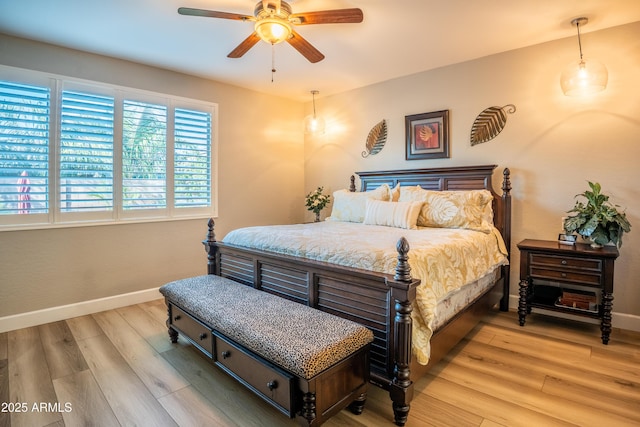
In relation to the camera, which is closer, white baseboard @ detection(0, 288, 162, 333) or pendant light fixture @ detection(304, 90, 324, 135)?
white baseboard @ detection(0, 288, 162, 333)

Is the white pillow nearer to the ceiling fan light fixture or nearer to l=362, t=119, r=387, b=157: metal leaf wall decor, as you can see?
l=362, t=119, r=387, b=157: metal leaf wall decor

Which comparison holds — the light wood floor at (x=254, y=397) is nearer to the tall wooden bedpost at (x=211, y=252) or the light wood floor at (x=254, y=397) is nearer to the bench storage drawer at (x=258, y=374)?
the bench storage drawer at (x=258, y=374)

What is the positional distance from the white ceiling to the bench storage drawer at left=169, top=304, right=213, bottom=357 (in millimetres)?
2373

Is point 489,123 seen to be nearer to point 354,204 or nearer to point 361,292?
point 354,204

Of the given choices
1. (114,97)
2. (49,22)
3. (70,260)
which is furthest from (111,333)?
(49,22)

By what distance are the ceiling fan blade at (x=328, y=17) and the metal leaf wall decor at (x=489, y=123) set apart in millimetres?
2062

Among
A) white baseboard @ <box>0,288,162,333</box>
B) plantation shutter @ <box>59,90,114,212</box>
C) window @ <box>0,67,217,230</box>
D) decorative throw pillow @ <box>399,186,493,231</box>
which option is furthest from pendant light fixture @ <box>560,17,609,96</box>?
white baseboard @ <box>0,288,162,333</box>

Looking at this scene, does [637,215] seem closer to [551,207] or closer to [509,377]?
[551,207]

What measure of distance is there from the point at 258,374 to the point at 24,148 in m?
3.05

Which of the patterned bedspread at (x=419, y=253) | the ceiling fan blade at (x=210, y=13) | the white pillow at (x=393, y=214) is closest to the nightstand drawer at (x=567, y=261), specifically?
the patterned bedspread at (x=419, y=253)

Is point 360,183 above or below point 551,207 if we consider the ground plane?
above

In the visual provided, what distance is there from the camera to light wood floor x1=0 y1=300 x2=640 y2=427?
179 centimetres

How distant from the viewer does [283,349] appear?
1596 millimetres

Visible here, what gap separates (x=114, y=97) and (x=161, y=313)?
2340mm
